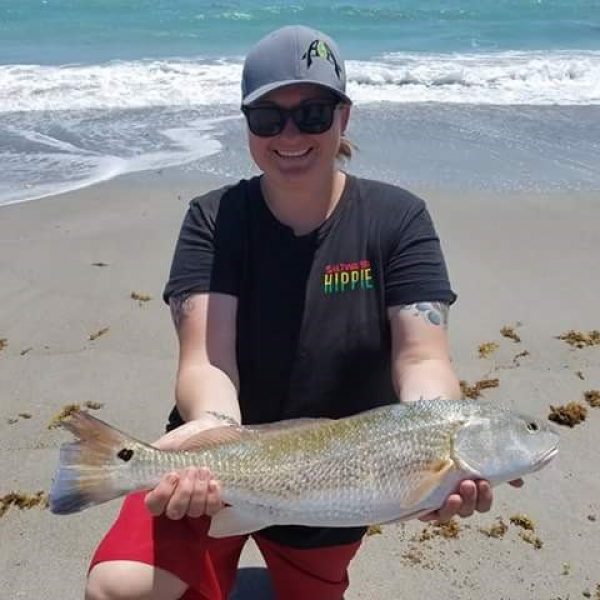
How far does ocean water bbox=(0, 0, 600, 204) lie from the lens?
10.3 m

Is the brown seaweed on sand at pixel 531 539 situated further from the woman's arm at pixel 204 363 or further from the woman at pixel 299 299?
the woman's arm at pixel 204 363

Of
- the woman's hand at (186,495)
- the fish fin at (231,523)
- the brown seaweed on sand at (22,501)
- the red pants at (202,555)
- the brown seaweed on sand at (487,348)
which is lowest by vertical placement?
the brown seaweed on sand at (22,501)

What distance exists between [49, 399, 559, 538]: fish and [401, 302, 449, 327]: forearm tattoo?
44 cm

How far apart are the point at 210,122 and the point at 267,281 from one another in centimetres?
1021

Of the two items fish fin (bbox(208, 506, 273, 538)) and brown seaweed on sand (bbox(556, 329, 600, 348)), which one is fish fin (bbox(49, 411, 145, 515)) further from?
brown seaweed on sand (bbox(556, 329, 600, 348))

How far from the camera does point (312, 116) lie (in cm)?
293

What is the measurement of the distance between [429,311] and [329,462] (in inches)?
28.4

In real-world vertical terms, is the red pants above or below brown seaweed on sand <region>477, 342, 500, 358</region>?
above

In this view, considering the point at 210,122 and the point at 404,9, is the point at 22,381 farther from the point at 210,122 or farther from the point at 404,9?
the point at 404,9

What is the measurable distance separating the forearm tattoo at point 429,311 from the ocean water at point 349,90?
21.5 feet

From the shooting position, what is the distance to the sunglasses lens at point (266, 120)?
2926 mm

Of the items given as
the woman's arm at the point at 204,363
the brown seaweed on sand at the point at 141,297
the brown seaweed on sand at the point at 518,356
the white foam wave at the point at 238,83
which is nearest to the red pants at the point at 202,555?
the woman's arm at the point at 204,363

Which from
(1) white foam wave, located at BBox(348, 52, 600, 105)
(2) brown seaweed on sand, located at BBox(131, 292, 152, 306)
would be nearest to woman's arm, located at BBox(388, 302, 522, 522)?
(2) brown seaweed on sand, located at BBox(131, 292, 152, 306)

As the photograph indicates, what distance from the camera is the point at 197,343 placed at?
10.2ft
